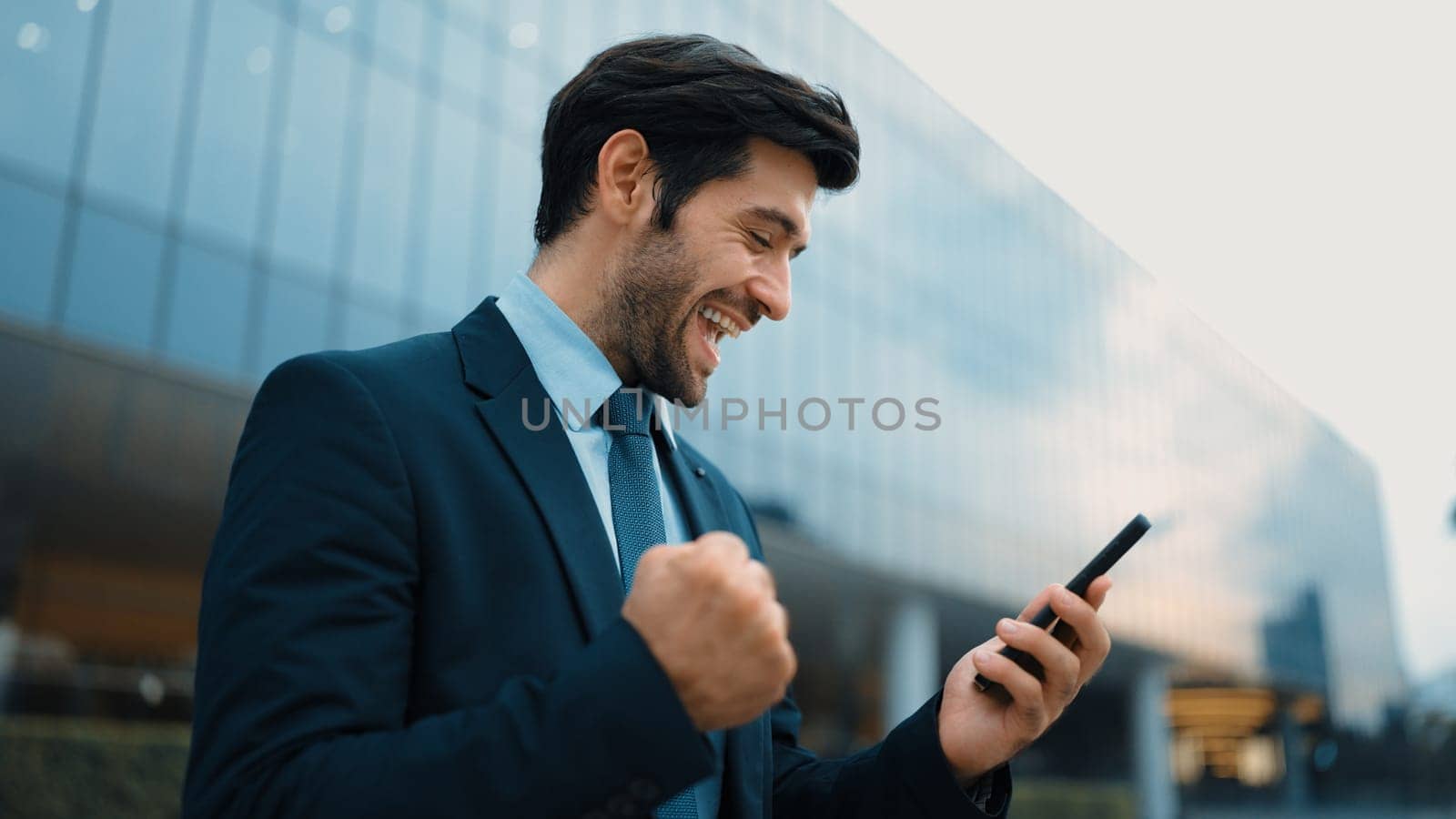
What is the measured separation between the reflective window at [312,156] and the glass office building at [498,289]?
0.04 metres

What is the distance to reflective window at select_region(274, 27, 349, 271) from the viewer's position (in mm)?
11219

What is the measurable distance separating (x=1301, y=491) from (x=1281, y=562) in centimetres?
470

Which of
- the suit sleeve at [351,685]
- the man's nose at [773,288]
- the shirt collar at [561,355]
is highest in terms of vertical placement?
the man's nose at [773,288]

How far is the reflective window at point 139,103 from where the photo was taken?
31.9 ft

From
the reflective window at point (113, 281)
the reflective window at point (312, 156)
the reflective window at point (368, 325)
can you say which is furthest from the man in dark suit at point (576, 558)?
the reflective window at point (368, 325)

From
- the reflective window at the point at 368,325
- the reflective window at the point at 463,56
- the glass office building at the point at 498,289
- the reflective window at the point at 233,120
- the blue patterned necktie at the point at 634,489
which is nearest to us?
the blue patterned necktie at the point at 634,489

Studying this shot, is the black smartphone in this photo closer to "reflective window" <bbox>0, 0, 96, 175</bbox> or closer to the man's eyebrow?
the man's eyebrow

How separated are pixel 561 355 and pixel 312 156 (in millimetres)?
10713

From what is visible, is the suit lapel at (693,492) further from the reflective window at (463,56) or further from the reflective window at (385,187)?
the reflective window at (463,56)

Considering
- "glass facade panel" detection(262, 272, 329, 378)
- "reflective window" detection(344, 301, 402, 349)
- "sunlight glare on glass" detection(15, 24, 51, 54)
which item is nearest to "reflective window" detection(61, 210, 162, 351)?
"glass facade panel" detection(262, 272, 329, 378)

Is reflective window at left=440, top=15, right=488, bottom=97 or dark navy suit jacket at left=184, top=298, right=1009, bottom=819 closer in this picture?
dark navy suit jacket at left=184, top=298, right=1009, bottom=819

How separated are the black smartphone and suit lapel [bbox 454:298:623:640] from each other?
58 centimetres

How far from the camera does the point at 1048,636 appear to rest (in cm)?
157

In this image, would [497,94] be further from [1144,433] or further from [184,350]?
[1144,433]
